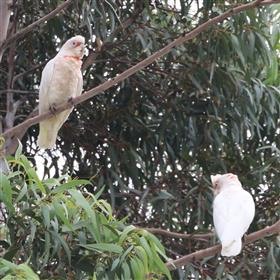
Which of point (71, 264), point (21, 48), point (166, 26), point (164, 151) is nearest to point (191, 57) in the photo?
point (166, 26)

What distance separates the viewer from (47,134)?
3.16m

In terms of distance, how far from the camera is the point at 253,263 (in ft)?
10.4

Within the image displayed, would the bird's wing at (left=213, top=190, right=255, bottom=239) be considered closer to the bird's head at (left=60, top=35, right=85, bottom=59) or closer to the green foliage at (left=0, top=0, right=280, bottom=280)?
the green foliage at (left=0, top=0, right=280, bottom=280)

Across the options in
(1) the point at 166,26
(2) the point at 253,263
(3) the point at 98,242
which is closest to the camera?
(3) the point at 98,242

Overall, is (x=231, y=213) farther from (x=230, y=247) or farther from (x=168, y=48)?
(x=168, y=48)

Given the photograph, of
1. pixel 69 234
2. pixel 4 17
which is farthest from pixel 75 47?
pixel 69 234

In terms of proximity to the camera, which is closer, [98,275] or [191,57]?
[98,275]

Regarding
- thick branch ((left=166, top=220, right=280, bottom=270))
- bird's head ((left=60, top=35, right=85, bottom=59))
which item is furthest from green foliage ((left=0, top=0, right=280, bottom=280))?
thick branch ((left=166, top=220, right=280, bottom=270))

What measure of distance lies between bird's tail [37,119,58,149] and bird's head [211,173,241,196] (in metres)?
0.63

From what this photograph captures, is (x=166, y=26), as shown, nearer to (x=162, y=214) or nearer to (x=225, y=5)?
(x=225, y=5)

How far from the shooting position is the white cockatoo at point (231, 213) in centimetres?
247

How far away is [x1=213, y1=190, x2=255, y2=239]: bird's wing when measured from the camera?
257 centimetres

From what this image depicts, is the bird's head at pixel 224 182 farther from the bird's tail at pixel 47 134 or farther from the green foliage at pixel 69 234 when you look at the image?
the green foliage at pixel 69 234

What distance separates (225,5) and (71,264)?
4.90ft
